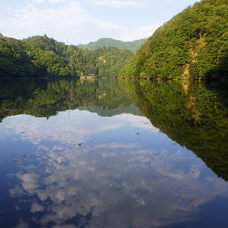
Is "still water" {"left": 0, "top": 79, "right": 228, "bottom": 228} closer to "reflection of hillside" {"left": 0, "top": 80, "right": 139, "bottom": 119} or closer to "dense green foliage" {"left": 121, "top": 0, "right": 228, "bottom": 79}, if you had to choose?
"reflection of hillside" {"left": 0, "top": 80, "right": 139, "bottom": 119}

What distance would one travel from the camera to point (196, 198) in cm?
1018

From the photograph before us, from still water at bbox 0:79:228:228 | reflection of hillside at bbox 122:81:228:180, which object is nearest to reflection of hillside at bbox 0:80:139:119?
reflection of hillside at bbox 122:81:228:180

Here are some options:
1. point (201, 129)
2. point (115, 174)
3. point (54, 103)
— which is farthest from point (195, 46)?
point (115, 174)

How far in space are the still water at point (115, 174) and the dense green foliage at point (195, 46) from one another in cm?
6130

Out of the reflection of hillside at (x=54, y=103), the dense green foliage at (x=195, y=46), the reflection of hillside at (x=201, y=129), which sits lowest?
the reflection of hillside at (x=54, y=103)

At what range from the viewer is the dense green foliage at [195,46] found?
280 feet

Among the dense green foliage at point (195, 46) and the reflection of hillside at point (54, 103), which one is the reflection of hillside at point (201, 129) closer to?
the reflection of hillside at point (54, 103)

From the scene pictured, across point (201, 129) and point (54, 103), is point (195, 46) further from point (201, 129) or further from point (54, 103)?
point (201, 129)

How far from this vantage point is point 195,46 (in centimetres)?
10125

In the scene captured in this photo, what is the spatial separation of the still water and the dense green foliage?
2413 inches

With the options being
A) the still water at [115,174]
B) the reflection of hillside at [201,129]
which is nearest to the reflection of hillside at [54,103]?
the reflection of hillside at [201,129]

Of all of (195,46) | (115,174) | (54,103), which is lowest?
(54,103)

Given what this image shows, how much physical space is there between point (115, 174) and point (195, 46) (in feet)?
319

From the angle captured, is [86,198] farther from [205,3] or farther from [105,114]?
[205,3]
